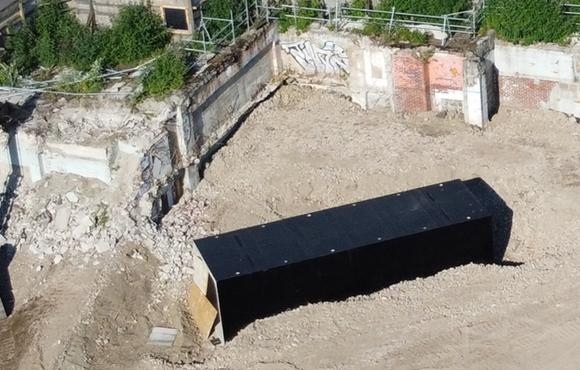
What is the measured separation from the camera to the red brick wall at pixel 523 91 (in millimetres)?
31172

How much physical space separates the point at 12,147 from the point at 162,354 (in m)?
7.41

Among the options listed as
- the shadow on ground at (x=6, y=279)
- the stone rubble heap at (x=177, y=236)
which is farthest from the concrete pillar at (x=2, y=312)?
the stone rubble heap at (x=177, y=236)

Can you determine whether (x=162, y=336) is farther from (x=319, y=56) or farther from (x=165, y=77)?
(x=319, y=56)

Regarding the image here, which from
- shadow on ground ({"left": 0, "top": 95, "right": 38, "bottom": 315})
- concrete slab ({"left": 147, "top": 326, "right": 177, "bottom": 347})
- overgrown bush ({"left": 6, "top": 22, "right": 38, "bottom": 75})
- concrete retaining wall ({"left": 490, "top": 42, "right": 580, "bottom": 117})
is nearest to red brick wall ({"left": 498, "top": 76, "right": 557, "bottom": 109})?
concrete retaining wall ({"left": 490, "top": 42, "right": 580, "bottom": 117})

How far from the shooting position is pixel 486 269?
25.3 meters

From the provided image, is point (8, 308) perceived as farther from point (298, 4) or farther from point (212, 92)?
point (298, 4)

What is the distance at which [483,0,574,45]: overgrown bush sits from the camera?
30734 millimetres

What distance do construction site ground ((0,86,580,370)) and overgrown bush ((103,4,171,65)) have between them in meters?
3.26

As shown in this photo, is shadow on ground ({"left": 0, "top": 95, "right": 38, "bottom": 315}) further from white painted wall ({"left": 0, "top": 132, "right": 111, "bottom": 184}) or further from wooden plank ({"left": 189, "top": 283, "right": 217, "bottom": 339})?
wooden plank ({"left": 189, "top": 283, "right": 217, "bottom": 339})

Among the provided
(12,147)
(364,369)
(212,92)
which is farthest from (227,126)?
(364,369)

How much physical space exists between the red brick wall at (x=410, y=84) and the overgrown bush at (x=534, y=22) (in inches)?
89.8

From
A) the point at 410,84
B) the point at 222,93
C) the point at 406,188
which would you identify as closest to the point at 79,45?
the point at 222,93

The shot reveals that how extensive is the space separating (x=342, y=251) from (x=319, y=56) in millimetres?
9438

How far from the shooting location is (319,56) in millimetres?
33219
